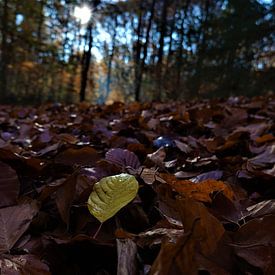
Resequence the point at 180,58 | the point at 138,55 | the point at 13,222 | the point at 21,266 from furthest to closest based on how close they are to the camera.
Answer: the point at 138,55, the point at 180,58, the point at 13,222, the point at 21,266

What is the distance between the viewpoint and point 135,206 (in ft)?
2.25

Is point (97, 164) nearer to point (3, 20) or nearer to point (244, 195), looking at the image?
point (244, 195)

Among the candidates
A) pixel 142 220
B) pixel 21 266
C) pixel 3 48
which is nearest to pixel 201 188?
pixel 142 220

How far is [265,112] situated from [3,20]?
1358 cm

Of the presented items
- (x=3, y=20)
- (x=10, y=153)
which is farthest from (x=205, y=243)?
(x=3, y=20)

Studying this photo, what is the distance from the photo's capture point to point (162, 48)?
54.4ft

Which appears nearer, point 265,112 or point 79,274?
point 79,274

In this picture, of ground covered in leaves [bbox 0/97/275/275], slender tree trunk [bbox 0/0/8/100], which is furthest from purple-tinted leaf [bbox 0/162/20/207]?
slender tree trunk [bbox 0/0/8/100]

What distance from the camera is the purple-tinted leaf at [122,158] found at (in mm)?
884

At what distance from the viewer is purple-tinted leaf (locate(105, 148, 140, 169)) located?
88cm

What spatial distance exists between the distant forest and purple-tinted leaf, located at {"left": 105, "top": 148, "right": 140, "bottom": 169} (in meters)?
10.0

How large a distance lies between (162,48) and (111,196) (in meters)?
16.6

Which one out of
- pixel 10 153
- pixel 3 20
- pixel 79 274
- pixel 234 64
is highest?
pixel 3 20

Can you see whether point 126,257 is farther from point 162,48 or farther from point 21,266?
point 162,48
